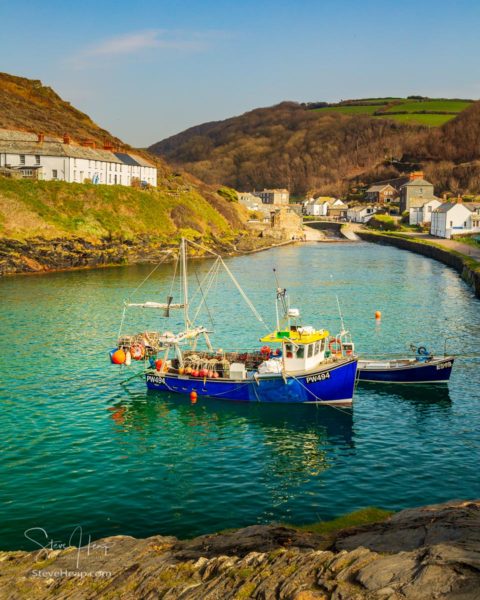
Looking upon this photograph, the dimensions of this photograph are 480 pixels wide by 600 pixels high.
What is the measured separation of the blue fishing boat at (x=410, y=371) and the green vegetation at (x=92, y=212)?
66.3m

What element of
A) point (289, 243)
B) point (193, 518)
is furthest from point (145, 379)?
point (289, 243)

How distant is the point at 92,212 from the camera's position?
107250 millimetres

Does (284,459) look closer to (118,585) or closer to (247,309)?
(118,585)

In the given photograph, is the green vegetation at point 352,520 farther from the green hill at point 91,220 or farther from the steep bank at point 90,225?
the steep bank at point 90,225

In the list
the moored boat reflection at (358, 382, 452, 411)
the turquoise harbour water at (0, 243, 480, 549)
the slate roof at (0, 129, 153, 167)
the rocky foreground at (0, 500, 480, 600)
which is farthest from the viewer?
the slate roof at (0, 129, 153, 167)

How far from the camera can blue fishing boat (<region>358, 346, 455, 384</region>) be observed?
3903 centimetres

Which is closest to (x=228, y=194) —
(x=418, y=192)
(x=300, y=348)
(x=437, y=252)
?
(x=418, y=192)

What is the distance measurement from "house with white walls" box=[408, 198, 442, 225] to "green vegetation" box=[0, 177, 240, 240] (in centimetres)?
5992

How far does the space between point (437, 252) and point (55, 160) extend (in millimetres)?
67349

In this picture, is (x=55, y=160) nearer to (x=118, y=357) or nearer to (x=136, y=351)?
(x=136, y=351)

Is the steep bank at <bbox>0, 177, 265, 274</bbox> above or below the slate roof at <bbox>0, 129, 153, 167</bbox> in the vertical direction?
below

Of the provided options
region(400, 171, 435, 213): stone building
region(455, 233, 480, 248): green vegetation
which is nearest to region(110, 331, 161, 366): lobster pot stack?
region(455, 233, 480, 248): green vegetation

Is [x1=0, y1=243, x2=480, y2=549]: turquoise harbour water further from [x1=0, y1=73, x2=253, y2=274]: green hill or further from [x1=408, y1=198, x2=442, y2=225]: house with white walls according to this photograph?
[x1=408, y1=198, x2=442, y2=225]: house with white walls

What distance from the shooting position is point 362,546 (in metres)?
16.8
